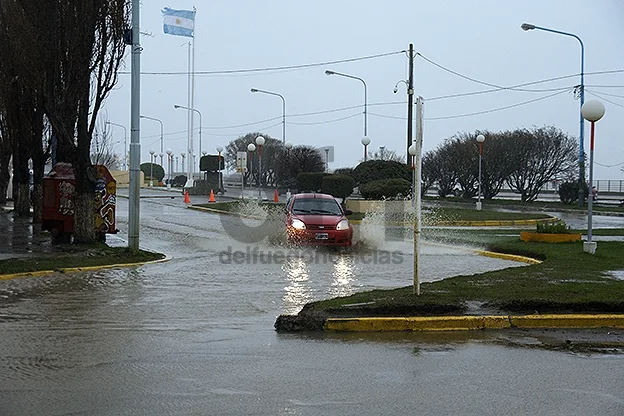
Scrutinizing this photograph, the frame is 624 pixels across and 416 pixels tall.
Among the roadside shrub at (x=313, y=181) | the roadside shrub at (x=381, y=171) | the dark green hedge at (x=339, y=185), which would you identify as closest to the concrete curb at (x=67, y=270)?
the dark green hedge at (x=339, y=185)

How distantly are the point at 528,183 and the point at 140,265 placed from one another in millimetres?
40339

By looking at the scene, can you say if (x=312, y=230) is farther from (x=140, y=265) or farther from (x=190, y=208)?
(x=190, y=208)

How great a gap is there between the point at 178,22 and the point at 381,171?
24024 mm

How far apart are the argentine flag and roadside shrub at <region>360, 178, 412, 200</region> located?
80.7 feet

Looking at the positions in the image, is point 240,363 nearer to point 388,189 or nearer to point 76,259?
point 76,259

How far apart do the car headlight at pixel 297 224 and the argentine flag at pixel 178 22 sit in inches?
1489

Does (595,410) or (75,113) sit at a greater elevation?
(75,113)

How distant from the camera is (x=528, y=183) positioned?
5234 centimetres

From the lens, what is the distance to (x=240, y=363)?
773 centimetres

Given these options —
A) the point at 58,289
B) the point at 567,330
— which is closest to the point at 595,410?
the point at 567,330

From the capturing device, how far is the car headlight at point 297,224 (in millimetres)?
19969

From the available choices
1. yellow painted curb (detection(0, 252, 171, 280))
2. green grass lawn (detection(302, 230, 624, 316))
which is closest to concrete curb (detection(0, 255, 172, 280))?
yellow painted curb (detection(0, 252, 171, 280))

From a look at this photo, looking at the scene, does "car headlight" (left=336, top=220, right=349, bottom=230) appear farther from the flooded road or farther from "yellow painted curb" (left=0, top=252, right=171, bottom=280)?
the flooded road

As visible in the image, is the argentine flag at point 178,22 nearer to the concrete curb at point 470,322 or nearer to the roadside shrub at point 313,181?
the roadside shrub at point 313,181
